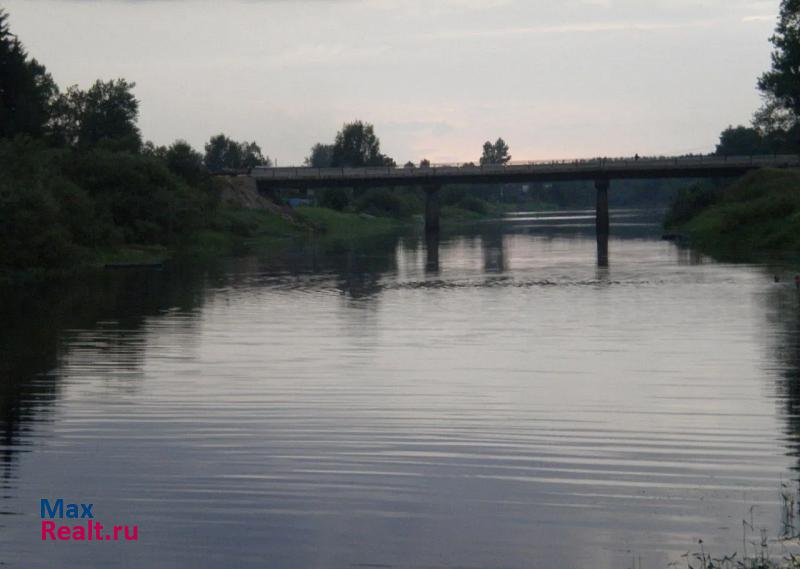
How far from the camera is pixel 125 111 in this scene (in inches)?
6319

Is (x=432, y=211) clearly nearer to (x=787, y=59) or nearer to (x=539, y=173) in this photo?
(x=539, y=173)

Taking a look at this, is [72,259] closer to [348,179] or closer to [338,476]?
[338,476]

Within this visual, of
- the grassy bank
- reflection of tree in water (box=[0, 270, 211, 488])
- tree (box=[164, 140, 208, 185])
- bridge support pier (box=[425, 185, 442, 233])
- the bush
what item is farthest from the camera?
bridge support pier (box=[425, 185, 442, 233])

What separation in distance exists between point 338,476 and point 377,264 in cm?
6638

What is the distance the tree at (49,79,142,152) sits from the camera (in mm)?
156000

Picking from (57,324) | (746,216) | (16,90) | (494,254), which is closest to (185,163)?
(16,90)

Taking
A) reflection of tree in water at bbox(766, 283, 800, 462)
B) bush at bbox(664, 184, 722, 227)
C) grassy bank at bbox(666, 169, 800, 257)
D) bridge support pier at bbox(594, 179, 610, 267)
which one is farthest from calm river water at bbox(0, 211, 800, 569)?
bush at bbox(664, 184, 722, 227)

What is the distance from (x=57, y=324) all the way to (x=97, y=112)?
118914mm

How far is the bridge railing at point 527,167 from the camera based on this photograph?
140500mm

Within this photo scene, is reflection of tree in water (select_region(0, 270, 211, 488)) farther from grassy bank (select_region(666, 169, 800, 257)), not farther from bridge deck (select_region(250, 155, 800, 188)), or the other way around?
bridge deck (select_region(250, 155, 800, 188))

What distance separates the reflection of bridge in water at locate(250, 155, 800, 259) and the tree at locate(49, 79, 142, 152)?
17.8 m

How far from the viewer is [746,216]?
108m

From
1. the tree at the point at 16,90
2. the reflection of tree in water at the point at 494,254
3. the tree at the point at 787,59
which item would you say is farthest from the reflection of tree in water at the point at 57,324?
the tree at the point at 787,59

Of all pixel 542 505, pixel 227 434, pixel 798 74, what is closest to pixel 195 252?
pixel 798 74
